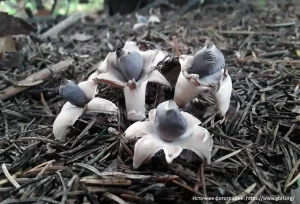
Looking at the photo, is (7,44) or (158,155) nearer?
(158,155)

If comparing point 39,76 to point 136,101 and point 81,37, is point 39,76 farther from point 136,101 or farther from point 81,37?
point 81,37

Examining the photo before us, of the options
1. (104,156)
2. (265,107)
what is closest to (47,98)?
(104,156)

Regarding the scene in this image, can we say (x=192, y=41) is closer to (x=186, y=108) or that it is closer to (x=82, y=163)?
(x=186, y=108)

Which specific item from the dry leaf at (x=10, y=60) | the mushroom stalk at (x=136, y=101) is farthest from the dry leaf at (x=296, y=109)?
the dry leaf at (x=10, y=60)

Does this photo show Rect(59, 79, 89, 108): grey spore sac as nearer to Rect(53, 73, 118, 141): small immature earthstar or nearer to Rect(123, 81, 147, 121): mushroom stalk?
Rect(53, 73, 118, 141): small immature earthstar

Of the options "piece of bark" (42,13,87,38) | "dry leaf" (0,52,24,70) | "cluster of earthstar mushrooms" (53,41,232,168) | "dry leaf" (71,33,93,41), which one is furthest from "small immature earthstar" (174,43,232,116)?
"piece of bark" (42,13,87,38)

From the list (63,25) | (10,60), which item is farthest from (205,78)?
(63,25)

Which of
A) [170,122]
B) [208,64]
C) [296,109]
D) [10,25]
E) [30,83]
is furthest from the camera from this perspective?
[10,25]
